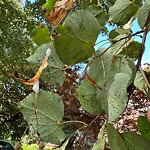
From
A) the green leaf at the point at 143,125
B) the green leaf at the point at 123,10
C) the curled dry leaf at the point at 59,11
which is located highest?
the green leaf at the point at 123,10

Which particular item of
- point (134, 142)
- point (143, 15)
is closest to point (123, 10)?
point (143, 15)

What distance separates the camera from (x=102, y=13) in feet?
1.53

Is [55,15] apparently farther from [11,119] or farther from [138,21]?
[11,119]

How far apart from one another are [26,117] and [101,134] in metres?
0.09

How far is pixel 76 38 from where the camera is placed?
34 centimetres

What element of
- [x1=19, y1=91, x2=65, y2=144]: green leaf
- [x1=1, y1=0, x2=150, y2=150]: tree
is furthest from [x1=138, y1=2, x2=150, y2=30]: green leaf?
[x1=19, y1=91, x2=65, y2=144]: green leaf

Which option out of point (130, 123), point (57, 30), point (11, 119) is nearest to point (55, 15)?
point (57, 30)

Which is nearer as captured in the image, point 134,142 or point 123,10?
point 134,142

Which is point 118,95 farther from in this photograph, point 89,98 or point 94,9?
point 94,9

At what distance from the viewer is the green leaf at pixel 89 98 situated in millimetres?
366

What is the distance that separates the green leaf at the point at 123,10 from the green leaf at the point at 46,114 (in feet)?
0.35

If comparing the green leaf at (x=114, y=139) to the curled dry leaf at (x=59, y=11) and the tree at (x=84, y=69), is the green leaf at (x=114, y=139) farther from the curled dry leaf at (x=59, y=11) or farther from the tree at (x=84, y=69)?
the curled dry leaf at (x=59, y=11)

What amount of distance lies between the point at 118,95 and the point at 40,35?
0.11m

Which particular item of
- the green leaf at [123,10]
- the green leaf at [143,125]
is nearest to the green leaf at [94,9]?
the green leaf at [123,10]
